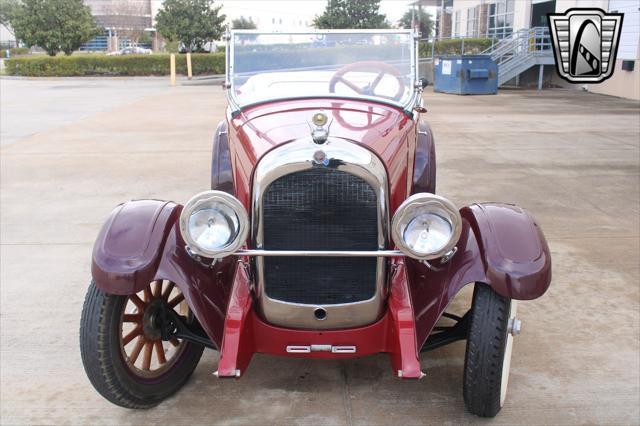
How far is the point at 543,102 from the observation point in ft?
53.9

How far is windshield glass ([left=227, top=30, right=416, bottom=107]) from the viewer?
364cm

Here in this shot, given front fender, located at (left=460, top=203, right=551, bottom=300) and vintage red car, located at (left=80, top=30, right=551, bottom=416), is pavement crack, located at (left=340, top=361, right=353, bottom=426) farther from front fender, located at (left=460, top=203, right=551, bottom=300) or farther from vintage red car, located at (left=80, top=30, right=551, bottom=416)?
front fender, located at (left=460, top=203, right=551, bottom=300)

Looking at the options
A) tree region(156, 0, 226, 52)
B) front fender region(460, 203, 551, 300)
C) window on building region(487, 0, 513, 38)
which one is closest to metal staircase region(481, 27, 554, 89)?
window on building region(487, 0, 513, 38)

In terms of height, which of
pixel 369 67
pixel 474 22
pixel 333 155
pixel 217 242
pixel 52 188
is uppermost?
pixel 474 22

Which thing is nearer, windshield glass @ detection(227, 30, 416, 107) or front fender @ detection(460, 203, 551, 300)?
front fender @ detection(460, 203, 551, 300)

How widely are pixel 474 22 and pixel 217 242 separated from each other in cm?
2938

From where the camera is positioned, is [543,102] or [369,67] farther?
[543,102]

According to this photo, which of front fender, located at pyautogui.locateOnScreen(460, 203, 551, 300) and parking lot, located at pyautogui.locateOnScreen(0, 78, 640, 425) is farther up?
front fender, located at pyautogui.locateOnScreen(460, 203, 551, 300)

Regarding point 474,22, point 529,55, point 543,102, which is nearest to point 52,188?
point 543,102

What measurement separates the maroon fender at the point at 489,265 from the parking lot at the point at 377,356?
1.78 ft

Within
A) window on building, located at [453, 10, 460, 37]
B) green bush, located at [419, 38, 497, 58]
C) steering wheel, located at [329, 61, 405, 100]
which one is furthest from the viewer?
window on building, located at [453, 10, 460, 37]

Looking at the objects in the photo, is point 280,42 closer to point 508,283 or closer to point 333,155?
point 333,155

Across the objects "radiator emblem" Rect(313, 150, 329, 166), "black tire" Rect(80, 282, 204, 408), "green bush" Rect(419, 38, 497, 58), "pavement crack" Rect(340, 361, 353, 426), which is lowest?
"pavement crack" Rect(340, 361, 353, 426)
